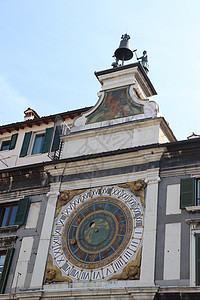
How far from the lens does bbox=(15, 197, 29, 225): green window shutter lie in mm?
20291

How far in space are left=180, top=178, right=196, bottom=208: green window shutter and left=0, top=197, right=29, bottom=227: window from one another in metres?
6.33

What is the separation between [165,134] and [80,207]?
177 inches

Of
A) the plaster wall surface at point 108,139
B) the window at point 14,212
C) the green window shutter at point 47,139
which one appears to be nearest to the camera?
the plaster wall surface at point 108,139

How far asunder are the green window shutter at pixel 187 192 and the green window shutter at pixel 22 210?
20.7ft

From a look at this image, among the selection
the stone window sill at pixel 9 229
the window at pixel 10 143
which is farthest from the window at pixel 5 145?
the stone window sill at pixel 9 229

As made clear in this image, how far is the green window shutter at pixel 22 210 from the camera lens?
20291 mm

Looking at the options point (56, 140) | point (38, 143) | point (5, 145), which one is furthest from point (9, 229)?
point (5, 145)

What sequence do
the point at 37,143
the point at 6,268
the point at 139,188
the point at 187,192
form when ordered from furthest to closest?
the point at 37,143 < the point at 6,268 < the point at 139,188 < the point at 187,192

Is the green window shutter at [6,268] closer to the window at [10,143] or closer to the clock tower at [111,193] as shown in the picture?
the clock tower at [111,193]

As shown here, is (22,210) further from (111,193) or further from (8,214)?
(111,193)

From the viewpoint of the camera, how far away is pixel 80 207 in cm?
1959

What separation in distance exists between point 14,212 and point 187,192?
24.2 ft

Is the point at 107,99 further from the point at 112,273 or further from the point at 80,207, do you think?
the point at 112,273

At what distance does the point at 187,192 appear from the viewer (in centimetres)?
1778
